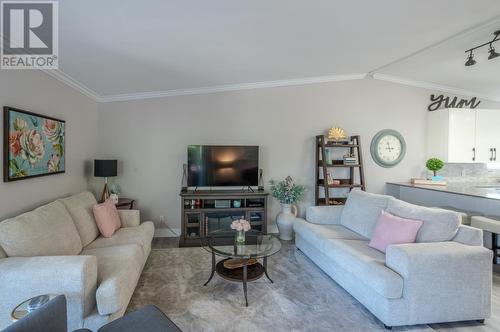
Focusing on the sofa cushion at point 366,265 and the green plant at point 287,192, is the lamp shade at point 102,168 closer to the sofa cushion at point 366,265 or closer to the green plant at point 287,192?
the green plant at point 287,192

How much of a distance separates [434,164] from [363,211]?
7.98 ft

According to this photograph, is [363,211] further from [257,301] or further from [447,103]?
[447,103]

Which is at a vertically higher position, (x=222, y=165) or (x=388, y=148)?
(x=388, y=148)

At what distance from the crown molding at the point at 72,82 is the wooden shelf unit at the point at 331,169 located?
12.1 feet

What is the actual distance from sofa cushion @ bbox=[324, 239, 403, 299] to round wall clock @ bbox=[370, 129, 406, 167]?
8.61 feet

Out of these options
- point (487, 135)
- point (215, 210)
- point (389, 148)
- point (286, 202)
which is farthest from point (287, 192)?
point (487, 135)

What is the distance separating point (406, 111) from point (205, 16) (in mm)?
4468

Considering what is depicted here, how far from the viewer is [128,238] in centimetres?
320

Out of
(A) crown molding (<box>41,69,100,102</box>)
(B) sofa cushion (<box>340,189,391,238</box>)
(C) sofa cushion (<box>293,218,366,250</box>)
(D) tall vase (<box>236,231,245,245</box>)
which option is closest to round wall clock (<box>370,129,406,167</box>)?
(B) sofa cushion (<box>340,189,391,238</box>)

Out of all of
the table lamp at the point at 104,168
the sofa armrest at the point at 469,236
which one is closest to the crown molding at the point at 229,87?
the table lamp at the point at 104,168

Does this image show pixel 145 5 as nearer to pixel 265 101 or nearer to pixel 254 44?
pixel 254 44

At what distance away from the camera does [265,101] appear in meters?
4.97

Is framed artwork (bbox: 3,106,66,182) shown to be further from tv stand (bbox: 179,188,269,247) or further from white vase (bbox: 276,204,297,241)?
white vase (bbox: 276,204,297,241)

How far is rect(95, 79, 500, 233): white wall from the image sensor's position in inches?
186
